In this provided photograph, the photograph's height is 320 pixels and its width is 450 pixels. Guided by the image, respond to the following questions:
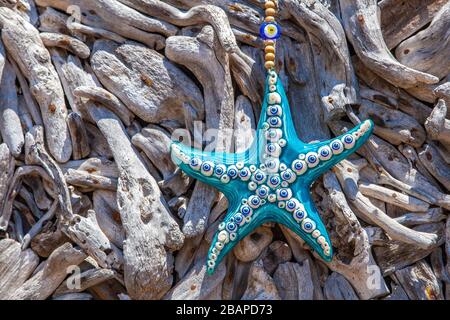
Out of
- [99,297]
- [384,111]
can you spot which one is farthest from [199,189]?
[384,111]

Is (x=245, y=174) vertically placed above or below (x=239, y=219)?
above

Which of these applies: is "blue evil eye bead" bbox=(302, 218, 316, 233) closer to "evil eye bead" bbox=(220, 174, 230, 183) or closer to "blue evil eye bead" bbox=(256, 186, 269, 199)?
"blue evil eye bead" bbox=(256, 186, 269, 199)

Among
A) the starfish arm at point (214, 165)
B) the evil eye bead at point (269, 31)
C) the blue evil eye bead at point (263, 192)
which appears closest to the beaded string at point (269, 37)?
the evil eye bead at point (269, 31)

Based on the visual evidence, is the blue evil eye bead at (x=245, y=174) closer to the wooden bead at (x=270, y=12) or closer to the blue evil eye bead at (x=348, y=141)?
the blue evil eye bead at (x=348, y=141)

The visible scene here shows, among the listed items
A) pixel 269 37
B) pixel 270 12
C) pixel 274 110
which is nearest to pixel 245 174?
pixel 274 110

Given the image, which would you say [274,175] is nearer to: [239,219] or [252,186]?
[252,186]

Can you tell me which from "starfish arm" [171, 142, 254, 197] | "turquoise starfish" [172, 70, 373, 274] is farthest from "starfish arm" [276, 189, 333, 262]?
"starfish arm" [171, 142, 254, 197]
